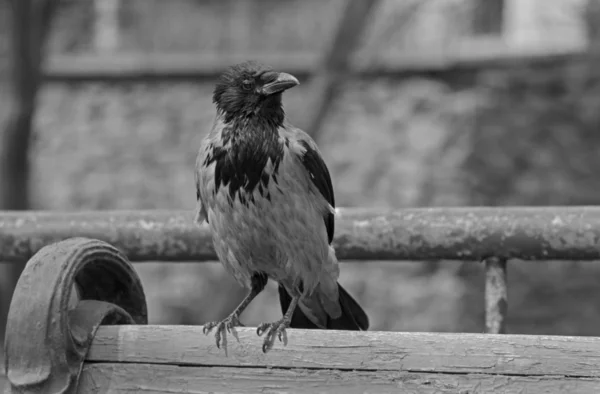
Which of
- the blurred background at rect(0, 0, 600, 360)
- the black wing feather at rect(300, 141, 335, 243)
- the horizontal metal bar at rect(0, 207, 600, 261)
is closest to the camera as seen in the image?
the horizontal metal bar at rect(0, 207, 600, 261)

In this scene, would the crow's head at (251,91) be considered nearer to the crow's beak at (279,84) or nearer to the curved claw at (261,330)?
the crow's beak at (279,84)

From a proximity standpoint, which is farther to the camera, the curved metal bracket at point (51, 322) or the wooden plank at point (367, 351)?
the curved metal bracket at point (51, 322)

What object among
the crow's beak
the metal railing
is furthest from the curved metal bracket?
the crow's beak

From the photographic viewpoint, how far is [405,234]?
98.7 inches

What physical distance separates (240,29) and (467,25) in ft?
7.54

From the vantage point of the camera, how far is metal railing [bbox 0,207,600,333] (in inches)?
94.3

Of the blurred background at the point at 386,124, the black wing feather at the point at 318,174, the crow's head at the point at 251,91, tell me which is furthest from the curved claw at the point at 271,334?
the blurred background at the point at 386,124

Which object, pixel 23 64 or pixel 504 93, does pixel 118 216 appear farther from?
pixel 504 93

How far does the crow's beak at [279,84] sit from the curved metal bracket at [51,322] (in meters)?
0.97

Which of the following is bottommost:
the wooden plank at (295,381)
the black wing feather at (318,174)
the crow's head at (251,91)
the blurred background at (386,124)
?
the blurred background at (386,124)

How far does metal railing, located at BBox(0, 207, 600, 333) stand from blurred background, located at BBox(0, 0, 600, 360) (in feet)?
10.9

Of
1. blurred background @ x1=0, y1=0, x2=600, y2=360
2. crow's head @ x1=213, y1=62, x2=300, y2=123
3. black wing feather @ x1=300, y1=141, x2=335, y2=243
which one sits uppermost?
crow's head @ x1=213, y1=62, x2=300, y2=123

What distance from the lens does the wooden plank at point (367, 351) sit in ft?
5.51

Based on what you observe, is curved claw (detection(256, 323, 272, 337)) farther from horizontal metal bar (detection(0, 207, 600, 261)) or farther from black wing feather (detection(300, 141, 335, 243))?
black wing feather (detection(300, 141, 335, 243))
